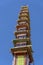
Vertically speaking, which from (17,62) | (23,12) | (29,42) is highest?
(23,12)

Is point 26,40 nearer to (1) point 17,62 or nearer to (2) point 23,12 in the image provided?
(1) point 17,62

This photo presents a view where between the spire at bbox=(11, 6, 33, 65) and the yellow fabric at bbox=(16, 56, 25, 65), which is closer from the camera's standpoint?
the yellow fabric at bbox=(16, 56, 25, 65)

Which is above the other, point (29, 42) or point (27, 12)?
point (27, 12)

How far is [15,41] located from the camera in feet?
125

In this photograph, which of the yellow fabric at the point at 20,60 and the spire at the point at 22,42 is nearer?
the yellow fabric at the point at 20,60

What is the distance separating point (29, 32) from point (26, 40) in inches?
96.5

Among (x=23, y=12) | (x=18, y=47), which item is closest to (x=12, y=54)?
(x=18, y=47)

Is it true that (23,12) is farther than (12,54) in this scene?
Yes

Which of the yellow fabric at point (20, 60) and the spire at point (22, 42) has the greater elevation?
the spire at point (22, 42)

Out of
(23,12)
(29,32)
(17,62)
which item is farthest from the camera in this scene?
(23,12)

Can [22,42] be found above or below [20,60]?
above

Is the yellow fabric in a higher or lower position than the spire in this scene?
lower

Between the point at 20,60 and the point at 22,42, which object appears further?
the point at 22,42

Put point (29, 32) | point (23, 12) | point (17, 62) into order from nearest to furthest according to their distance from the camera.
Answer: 1. point (17, 62)
2. point (29, 32)
3. point (23, 12)
